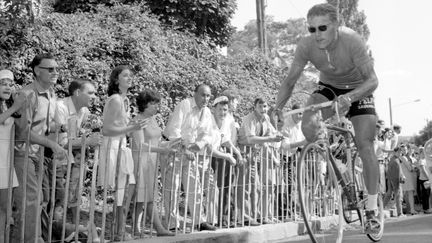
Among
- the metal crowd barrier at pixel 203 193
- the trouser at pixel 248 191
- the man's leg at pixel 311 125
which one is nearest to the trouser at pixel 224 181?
the metal crowd barrier at pixel 203 193

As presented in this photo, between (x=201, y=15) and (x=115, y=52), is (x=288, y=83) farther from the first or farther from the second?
(x=201, y=15)

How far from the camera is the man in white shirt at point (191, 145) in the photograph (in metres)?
8.74

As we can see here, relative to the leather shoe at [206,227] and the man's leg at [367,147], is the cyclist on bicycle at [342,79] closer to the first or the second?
the man's leg at [367,147]

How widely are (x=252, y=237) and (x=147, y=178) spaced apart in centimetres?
176

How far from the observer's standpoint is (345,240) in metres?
8.09

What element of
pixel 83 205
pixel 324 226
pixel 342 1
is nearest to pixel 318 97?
pixel 324 226

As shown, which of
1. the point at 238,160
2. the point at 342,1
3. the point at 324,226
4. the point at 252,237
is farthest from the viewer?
the point at 342,1

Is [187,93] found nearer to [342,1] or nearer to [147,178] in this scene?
[147,178]

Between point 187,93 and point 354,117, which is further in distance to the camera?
point 187,93

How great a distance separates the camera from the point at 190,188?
905cm

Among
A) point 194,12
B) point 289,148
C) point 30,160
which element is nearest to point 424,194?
point 194,12

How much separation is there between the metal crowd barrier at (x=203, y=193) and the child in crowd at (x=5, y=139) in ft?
1.26

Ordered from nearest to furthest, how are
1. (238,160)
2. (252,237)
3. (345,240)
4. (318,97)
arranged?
1. (318,97)
2. (345,240)
3. (252,237)
4. (238,160)

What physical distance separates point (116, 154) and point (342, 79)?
8.42 ft
